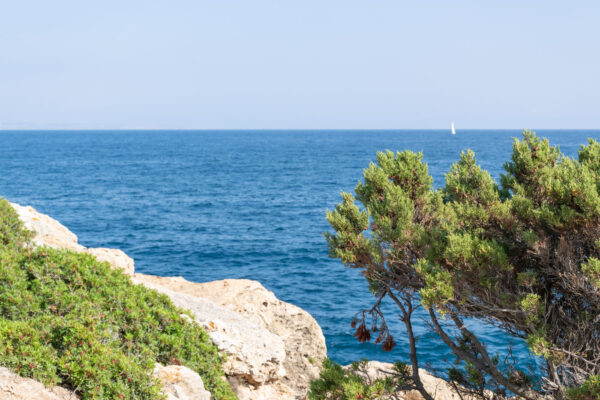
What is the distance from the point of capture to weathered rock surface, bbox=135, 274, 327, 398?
15781mm

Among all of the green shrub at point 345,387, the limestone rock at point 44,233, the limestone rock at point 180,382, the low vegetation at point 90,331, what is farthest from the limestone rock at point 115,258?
the green shrub at point 345,387

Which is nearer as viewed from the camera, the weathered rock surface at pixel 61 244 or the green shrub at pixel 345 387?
the green shrub at pixel 345 387

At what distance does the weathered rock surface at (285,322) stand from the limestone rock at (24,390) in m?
8.07

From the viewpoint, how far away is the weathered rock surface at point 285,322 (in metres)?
15.8

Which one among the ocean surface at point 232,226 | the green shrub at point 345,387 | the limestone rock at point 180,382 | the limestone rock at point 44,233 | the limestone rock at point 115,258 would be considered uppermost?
the limestone rock at point 44,233

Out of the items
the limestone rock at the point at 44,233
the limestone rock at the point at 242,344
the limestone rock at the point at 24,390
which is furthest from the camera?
the limestone rock at the point at 44,233

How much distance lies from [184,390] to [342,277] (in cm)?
2302

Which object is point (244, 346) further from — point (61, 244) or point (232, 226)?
point (232, 226)

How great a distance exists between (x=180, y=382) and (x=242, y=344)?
125 inches

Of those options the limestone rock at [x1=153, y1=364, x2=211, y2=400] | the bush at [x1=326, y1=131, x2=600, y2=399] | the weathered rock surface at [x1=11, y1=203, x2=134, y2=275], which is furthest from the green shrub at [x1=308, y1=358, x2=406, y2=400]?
the weathered rock surface at [x1=11, y1=203, x2=134, y2=275]

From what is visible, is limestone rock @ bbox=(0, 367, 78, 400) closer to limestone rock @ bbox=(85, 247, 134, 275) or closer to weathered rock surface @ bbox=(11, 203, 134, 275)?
weathered rock surface @ bbox=(11, 203, 134, 275)

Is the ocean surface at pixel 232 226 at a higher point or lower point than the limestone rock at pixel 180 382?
lower

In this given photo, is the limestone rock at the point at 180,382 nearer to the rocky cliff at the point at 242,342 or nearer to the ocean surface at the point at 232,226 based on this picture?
the rocky cliff at the point at 242,342

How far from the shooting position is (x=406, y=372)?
1259cm
